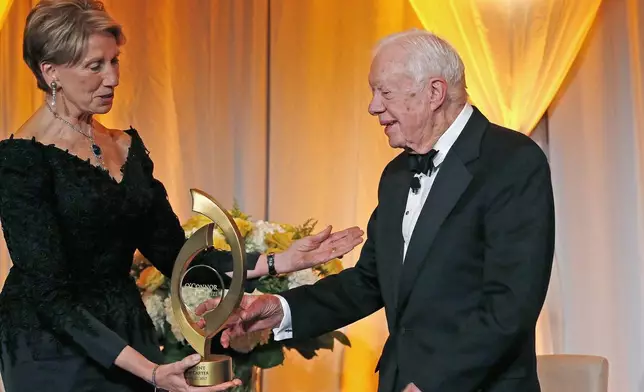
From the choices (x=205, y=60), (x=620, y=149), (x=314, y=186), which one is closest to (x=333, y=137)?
(x=314, y=186)

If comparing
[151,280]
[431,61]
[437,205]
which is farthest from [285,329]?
[431,61]

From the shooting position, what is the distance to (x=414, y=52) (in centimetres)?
214

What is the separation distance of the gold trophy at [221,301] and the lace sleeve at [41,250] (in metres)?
0.20

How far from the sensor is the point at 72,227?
2137 millimetres

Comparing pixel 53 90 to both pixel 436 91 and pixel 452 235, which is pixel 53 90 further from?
pixel 452 235

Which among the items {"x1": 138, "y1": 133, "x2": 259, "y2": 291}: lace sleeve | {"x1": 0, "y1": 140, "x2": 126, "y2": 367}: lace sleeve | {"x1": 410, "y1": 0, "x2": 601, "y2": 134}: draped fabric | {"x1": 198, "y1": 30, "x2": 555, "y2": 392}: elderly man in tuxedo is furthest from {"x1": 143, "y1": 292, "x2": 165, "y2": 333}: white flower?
{"x1": 410, "y1": 0, "x2": 601, "y2": 134}: draped fabric

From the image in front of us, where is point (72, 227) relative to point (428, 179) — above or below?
below

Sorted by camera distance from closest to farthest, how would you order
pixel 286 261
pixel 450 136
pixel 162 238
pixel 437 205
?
pixel 437 205, pixel 450 136, pixel 162 238, pixel 286 261

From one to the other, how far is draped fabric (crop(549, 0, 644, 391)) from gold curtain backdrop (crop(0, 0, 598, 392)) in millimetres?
762

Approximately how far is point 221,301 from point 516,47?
8.10 ft

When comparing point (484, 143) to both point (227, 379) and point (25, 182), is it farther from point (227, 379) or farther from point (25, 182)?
point (25, 182)

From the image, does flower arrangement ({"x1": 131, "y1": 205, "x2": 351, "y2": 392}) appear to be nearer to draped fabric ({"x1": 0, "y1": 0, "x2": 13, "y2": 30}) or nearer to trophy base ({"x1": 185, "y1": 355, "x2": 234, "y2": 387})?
trophy base ({"x1": 185, "y1": 355, "x2": 234, "y2": 387})

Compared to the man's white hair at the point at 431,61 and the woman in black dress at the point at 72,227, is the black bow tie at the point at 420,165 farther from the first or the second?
the woman in black dress at the point at 72,227

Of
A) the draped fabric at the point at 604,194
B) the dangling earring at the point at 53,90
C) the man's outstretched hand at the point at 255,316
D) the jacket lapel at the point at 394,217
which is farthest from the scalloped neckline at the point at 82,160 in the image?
the draped fabric at the point at 604,194
